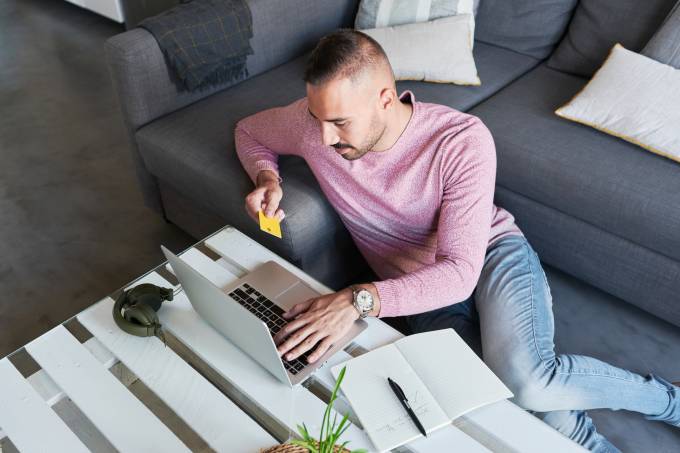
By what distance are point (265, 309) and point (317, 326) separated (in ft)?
0.44

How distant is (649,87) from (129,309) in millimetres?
1491

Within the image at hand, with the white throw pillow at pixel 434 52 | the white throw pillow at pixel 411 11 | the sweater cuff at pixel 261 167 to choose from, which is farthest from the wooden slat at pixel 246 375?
the white throw pillow at pixel 411 11

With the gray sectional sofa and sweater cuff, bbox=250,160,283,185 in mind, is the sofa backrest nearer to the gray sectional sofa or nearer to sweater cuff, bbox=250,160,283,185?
the gray sectional sofa

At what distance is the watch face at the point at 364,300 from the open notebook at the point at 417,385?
9 centimetres

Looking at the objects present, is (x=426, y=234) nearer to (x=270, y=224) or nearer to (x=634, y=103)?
(x=270, y=224)

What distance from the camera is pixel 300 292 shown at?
1.26 meters

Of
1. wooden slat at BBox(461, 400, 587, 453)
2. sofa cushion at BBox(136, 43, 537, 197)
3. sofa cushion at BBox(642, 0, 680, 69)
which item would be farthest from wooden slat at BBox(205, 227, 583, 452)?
sofa cushion at BBox(642, 0, 680, 69)

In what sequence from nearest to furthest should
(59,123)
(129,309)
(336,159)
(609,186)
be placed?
(129,309) → (336,159) → (609,186) → (59,123)

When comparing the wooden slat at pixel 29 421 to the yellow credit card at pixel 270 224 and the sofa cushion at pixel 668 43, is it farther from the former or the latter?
the sofa cushion at pixel 668 43

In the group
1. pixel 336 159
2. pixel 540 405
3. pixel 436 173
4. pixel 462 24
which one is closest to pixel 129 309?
pixel 336 159

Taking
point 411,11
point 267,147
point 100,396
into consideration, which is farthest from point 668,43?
point 100,396

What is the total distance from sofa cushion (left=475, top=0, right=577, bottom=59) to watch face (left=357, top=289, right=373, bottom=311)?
1.42 meters

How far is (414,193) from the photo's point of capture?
1.39m

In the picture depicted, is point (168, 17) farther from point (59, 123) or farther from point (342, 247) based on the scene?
point (59, 123)
